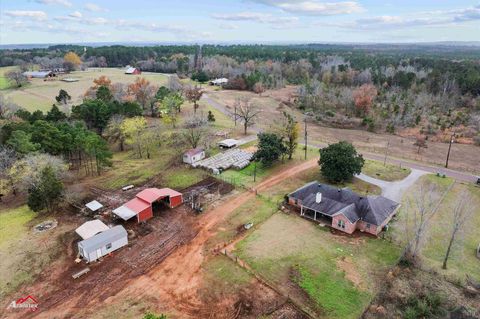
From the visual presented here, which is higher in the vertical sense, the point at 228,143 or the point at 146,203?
the point at 228,143

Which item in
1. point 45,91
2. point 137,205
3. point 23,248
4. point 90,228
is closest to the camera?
point 23,248

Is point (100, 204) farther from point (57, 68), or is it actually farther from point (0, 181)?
point (57, 68)

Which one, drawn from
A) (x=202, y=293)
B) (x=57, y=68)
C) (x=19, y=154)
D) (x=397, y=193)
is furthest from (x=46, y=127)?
(x=57, y=68)

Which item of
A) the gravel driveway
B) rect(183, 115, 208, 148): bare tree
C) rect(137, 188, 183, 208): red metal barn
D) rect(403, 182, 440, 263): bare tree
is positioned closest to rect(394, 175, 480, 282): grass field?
rect(403, 182, 440, 263): bare tree

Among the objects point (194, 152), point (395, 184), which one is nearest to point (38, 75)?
point (194, 152)

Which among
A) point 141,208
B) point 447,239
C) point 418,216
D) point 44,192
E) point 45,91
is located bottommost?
point 447,239

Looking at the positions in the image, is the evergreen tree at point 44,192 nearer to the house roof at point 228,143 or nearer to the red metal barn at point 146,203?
the red metal barn at point 146,203

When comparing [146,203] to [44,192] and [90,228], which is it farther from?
[44,192]

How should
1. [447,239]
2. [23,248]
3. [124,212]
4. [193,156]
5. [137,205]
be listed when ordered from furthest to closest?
1. [193,156]
2. [137,205]
3. [124,212]
4. [447,239]
5. [23,248]
